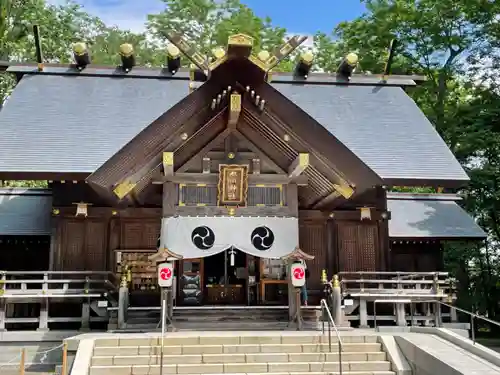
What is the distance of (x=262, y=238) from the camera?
36.2 ft

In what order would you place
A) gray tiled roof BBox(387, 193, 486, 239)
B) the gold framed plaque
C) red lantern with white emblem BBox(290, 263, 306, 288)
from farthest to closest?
1. gray tiled roof BBox(387, 193, 486, 239)
2. the gold framed plaque
3. red lantern with white emblem BBox(290, 263, 306, 288)

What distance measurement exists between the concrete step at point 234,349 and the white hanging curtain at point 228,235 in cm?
227

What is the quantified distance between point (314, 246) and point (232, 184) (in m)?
3.54

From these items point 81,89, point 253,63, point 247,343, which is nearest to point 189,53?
point 253,63

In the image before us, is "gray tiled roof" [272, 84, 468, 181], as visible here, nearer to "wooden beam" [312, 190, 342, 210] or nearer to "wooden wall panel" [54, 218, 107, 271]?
"wooden beam" [312, 190, 342, 210]

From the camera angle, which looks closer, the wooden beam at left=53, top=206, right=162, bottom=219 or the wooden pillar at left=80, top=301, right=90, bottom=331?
the wooden pillar at left=80, top=301, right=90, bottom=331

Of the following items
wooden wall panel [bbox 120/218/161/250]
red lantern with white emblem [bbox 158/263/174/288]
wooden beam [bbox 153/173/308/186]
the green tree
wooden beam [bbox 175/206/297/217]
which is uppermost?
the green tree

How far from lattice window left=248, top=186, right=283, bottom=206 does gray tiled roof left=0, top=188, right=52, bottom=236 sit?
A: 585 cm

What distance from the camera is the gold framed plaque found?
10.9 metres

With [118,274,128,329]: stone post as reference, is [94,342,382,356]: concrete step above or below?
below

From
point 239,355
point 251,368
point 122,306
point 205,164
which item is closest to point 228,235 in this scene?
point 205,164

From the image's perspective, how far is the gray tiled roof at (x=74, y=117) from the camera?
12.7 metres

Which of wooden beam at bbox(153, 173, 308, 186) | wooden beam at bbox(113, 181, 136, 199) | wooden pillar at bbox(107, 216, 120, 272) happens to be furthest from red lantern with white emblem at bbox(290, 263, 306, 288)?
wooden pillar at bbox(107, 216, 120, 272)

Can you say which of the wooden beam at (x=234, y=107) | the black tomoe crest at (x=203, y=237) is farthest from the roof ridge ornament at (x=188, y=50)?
the black tomoe crest at (x=203, y=237)
